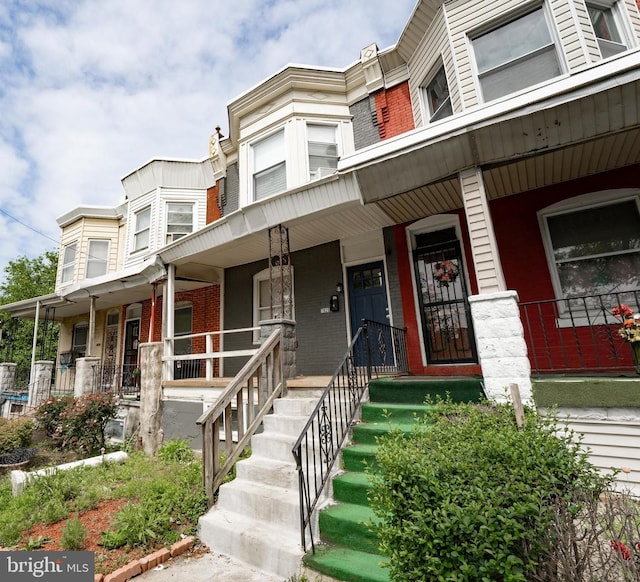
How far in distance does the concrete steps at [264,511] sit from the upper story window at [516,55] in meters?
6.00

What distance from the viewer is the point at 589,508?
1.84 metres

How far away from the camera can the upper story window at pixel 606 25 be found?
5141mm

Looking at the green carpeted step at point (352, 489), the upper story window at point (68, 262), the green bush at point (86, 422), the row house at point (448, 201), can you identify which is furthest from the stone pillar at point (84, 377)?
Answer: the green carpeted step at point (352, 489)

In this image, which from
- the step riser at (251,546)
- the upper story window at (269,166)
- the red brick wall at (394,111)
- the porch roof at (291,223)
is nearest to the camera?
the step riser at (251,546)

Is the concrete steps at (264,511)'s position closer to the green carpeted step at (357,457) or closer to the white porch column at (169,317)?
the green carpeted step at (357,457)

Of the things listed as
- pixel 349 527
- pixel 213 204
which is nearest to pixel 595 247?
pixel 349 527

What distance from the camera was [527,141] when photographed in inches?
154

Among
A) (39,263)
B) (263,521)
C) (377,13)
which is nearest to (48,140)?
(377,13)

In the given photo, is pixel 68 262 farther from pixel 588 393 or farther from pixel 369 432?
pixel 588 393

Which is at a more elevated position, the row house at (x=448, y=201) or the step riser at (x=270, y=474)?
the row house at (x=448, y=201)

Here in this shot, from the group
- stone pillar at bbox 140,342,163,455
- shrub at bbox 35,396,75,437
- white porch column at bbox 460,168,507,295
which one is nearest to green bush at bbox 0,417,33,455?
shrub at bbox 35,396,75,437

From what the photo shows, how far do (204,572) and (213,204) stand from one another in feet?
32.7

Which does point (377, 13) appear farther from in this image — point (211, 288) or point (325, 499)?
point (325, 499)

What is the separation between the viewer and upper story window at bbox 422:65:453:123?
6250mm
